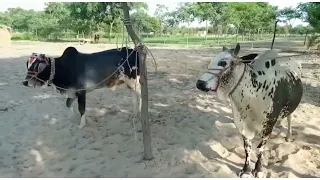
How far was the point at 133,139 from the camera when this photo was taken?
4547 millimetres

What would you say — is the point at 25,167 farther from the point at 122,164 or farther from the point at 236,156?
the point at 236,156

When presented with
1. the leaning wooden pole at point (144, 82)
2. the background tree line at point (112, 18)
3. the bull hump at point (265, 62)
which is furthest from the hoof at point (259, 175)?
the background tree line at point (112, 18)

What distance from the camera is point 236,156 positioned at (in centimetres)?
393

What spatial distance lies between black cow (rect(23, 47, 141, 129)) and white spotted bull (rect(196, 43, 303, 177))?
190 centimetres

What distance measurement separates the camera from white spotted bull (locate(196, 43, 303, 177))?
3.11 meters

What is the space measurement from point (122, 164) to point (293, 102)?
1.92 meters

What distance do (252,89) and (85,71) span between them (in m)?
2.60

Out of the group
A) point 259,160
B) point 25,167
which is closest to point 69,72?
point 25,167

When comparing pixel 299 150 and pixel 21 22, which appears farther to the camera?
pixel 21 22

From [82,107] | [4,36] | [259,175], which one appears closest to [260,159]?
[259,175]

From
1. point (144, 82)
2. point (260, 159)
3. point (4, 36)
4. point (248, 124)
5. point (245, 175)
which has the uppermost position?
point (4, 36)

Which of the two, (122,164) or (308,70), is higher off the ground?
(308,70)

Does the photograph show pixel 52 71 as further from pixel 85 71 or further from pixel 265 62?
pixel 265 62

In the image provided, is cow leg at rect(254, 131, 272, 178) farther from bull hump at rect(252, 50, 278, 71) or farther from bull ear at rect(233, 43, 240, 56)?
bull ear at rect(233, 43, 240, 56)
